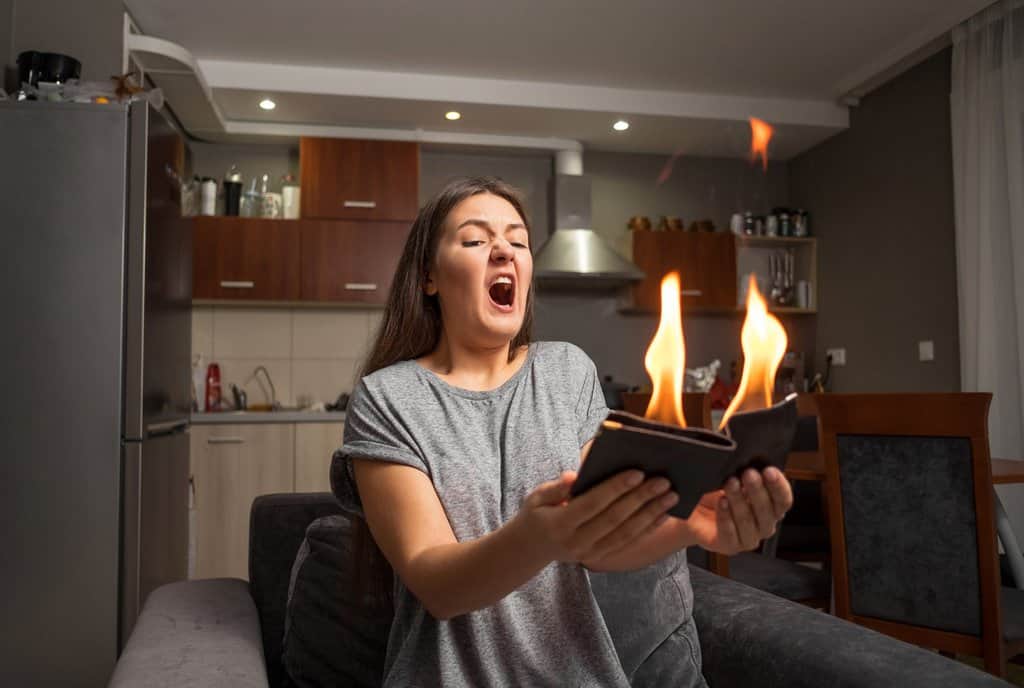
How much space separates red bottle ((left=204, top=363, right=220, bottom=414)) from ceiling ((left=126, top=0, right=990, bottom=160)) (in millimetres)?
1340

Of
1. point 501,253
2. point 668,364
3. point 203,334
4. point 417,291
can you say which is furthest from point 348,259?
point 668,364

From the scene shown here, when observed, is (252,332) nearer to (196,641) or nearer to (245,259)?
(245,259)

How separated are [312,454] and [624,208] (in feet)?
8.19

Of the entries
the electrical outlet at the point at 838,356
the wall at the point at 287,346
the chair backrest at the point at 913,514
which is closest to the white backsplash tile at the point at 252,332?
the wall at the point at 287,346

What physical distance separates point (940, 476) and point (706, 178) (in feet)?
12.3

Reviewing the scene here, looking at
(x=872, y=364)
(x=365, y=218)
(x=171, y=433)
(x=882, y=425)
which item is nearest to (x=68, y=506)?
(x=171, y=433)

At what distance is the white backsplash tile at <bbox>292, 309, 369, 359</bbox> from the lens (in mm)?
4926

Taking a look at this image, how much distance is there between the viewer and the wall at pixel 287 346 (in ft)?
15.8

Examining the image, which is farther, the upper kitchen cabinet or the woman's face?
the upper kitchen cabinet

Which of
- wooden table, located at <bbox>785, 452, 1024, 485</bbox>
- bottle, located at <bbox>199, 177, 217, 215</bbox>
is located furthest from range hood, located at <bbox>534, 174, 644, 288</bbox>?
wooden table, located at <bbox>785, 452, 1024, 485</bbox>

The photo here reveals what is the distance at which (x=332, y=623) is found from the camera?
1332 millimetres

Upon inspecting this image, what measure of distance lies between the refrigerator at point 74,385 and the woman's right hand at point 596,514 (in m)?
2.09

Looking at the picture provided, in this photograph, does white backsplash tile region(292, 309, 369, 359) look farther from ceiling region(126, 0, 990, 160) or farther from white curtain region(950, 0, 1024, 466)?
white curtain region(950, 0, 1024, 466)

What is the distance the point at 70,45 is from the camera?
3260mm
